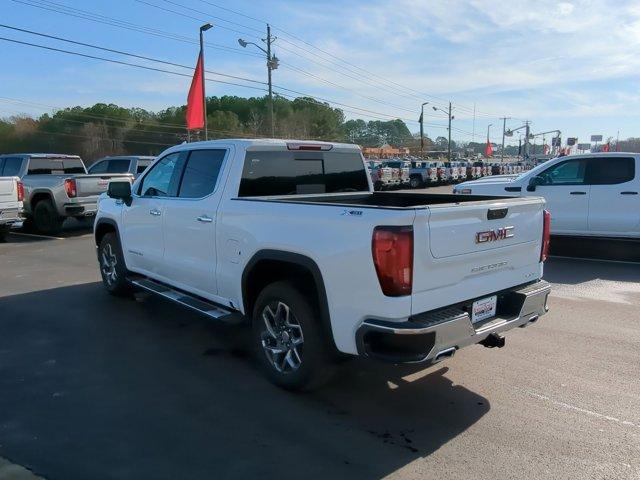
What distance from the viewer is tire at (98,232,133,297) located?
22.3ft

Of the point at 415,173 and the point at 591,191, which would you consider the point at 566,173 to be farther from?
the point at 415,173

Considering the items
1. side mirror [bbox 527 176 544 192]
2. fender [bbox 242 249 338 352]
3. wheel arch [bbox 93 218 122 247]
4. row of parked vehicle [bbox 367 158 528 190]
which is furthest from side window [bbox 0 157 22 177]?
row of parked vehicle [bbox 367 158 528 190]

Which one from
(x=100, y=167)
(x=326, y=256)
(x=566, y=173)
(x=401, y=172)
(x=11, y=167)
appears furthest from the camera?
(x=401, y=172)

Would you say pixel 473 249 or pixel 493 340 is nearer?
pixel 473 249

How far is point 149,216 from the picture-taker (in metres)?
5.96

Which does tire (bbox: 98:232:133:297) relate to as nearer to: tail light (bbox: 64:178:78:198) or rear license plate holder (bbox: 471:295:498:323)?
rear license plate holder (bbox: 471:295:498:323)

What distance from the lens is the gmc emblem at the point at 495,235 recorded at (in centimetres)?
378

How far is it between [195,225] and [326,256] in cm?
188

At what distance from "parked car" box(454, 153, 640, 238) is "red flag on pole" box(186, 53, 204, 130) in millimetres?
17448

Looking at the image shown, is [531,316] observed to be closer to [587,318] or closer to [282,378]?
[282,378]

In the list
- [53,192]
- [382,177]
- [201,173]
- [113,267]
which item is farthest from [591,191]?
[382,177]

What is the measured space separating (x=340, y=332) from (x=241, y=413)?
3.13 feet

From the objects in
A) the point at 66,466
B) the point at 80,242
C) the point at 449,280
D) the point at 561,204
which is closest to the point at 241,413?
the point at 66,466

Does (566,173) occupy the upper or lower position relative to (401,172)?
upper
